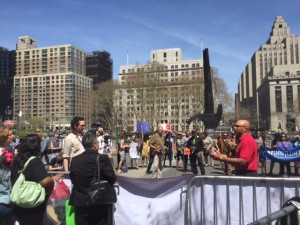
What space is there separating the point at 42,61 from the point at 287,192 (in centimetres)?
16005

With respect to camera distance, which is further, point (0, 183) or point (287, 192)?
point (287, 192)

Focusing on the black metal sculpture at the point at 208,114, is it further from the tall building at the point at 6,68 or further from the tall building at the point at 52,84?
the tall building at the point at 6,68

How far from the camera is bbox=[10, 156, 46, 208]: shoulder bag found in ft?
13.7

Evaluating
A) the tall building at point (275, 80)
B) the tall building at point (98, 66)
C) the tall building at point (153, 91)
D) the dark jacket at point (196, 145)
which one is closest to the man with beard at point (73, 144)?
the dark jacket at point (196, 145)

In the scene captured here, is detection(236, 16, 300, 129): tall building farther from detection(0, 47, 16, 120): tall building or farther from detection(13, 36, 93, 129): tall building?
detection(0, 47, 16, 120): tall building

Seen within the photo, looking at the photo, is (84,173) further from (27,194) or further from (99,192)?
(27,194)

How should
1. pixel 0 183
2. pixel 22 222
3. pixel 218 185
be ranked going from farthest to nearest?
1. pixel 218 185
2. pixel 0 183
3. pixel 22 222

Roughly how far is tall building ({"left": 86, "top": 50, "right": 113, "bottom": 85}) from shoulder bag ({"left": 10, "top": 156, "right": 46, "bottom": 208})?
158 m

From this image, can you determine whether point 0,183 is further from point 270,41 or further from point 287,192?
point 270,41

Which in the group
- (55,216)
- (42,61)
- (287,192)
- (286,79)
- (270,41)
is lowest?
(55,216)

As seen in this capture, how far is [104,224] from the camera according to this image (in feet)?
14.7

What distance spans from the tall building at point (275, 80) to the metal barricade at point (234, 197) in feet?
325

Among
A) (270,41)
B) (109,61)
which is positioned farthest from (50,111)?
(270,41)

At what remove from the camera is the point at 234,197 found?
5.25 meters
